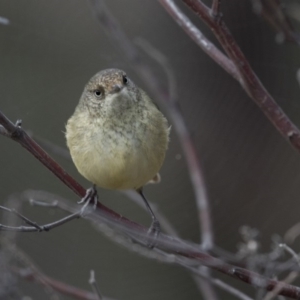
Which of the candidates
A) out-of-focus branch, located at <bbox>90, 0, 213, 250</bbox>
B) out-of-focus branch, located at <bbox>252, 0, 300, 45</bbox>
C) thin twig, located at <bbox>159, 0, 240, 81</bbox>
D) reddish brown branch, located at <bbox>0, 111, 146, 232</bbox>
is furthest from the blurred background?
reddish brown branch, located at <bbox>0, 111, 146, 232</bbox>

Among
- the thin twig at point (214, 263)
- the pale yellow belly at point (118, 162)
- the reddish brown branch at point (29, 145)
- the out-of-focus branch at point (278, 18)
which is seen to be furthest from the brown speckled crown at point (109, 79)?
the thin twig at point (214, 263)

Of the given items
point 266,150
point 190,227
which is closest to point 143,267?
point 190,227

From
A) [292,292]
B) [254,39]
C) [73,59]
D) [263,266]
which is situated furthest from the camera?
[73,59]

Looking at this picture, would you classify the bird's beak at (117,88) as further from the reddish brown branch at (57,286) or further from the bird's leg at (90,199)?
the reddish brown branch at (57,286)

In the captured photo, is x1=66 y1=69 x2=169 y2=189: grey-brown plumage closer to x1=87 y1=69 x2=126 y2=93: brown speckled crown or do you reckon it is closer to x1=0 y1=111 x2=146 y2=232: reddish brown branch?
x1=87 y1=69 x2=126 y2=93: brown speckled crown

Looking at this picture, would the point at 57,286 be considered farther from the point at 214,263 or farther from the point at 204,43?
the point at 204,43

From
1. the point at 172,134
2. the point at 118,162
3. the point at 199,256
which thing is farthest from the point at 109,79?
the point at 172,134

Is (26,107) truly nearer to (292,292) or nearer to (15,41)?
(15,41)
